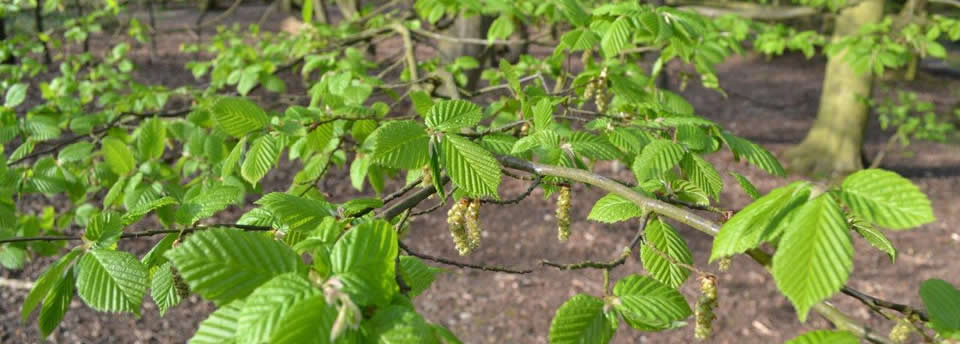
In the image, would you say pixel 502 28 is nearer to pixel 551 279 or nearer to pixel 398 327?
pixel 398 327

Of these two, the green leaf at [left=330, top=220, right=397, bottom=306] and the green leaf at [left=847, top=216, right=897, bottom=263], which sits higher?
the green leaf at [left=330, top=220, right=397, bottom=306]

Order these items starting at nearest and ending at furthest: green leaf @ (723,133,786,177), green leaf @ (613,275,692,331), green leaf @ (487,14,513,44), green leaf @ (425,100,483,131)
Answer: green leaf @ (613,275,692,331), green leaf @ (425,100,483,131), green leaf @ (723,133,786,177), green leaf @ (487,14,513,44)

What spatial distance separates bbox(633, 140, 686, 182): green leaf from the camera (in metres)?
1.18

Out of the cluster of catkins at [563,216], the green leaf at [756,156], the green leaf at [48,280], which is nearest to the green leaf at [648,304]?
the cluster of catkins at [563,216]

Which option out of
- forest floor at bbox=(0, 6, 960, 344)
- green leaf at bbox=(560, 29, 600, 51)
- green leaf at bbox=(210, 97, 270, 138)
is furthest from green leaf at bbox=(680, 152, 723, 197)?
forest floor at bbox=(0, 6, 960, 344)

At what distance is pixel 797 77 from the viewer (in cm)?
1106

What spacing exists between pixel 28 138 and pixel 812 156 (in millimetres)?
6135

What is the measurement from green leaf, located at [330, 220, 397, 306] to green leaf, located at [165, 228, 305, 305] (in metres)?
0.05

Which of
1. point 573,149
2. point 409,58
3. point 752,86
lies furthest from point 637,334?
point 752,86

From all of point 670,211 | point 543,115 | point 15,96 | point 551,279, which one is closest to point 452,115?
point 543,115

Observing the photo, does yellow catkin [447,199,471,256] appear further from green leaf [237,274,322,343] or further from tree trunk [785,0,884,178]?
tree trunk [785,0,884,178]

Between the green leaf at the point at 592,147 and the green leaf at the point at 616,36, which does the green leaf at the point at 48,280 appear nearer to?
the green leaf at the point at 592,147

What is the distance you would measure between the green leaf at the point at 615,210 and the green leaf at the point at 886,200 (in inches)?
14.7

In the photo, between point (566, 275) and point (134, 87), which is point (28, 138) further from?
point (566, 275)
